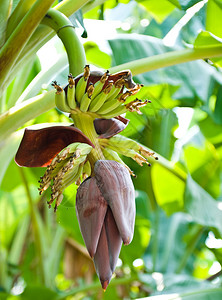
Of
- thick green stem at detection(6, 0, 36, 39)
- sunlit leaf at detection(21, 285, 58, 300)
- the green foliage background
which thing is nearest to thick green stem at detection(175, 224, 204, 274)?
the green foliage background

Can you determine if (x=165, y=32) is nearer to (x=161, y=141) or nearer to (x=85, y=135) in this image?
(x=161, y=141)

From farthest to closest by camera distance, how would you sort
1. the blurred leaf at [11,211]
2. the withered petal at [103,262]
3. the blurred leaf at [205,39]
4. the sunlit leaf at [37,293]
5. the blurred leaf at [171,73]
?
1. the blurred leaf at [11,211]
2. the sunlit leaf at [37,293]
3. the blurred leaf at [171,73]
4. the blurred leaf at [205,39]
5. the withered petal at [103,262]

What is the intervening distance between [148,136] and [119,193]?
0.60 m

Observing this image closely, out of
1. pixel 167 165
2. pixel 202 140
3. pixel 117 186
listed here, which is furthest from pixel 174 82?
pixel 117 186

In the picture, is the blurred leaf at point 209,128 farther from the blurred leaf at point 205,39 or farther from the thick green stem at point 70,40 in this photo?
the thick green stem at point 70,40

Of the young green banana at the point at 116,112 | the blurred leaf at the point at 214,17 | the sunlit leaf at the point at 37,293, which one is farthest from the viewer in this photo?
the sunlit leaf at the point at 37,293

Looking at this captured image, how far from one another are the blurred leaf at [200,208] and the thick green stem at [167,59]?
32cm

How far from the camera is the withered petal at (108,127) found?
1.79 feet

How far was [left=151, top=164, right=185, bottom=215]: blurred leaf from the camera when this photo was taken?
56.6 inches

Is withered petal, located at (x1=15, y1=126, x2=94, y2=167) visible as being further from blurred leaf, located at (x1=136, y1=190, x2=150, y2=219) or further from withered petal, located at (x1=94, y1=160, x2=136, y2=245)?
blurred leaf, located at (x1=136, y1=190, x2=150, y2=219)

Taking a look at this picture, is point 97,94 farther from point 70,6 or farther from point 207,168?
point 207,168

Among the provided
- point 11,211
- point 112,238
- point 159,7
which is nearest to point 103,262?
point 112,238

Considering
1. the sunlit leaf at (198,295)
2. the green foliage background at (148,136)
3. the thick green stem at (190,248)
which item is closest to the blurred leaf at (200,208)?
the green foliage background at (148,136)

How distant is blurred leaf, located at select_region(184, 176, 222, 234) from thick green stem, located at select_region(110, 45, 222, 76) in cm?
32
